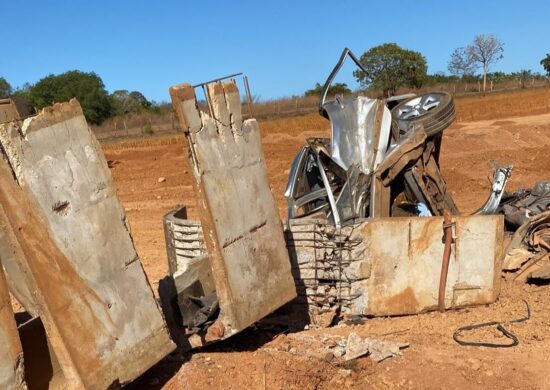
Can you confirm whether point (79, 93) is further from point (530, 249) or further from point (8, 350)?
point (8, 350)

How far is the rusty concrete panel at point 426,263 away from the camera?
7098 millimetres

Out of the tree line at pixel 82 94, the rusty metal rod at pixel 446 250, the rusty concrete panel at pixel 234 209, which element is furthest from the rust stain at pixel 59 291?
the tree line at pixel 82 94

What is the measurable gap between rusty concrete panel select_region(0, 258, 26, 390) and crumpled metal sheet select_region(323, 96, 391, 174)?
490cm

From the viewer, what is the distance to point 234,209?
18.9 feet

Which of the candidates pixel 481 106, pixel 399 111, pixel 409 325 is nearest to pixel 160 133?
pixel 481 106

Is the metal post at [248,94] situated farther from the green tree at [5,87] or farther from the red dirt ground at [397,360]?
the green tree at [5,87]

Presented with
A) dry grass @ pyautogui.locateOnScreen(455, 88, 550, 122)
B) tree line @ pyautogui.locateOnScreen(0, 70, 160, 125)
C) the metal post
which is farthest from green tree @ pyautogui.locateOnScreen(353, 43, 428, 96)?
the metal post

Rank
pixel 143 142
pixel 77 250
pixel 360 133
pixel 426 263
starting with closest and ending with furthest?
pixel 77 250
pixel 426 263
pixel 360 133
pixel 143 142

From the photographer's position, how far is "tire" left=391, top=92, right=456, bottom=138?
28.3ft

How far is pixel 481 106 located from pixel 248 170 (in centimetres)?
3302

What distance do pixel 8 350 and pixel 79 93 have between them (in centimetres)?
4409

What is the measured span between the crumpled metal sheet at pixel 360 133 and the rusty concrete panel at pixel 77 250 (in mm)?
3969

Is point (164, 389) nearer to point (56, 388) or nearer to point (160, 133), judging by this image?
point (56, 388)

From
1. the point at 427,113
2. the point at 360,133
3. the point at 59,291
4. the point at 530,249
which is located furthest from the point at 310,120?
the point at 59,291
